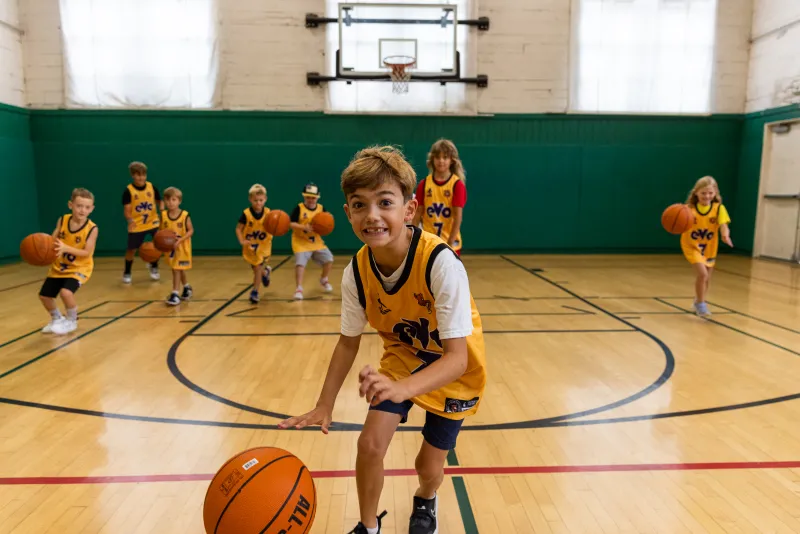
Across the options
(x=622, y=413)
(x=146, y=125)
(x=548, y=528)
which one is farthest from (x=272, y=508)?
(x=146, y=125)

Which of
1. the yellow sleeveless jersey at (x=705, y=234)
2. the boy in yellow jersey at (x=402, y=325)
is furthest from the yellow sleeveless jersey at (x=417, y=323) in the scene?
the yellow sleeveless jersey at (x=705, y=234)

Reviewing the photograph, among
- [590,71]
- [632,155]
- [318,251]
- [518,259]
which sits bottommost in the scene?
[518,259]

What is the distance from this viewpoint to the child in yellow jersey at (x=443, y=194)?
5.31 meters

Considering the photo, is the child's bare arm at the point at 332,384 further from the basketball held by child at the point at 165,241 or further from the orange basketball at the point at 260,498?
the basketball held by child at the point at 165,241

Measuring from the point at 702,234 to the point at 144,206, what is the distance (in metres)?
7.26

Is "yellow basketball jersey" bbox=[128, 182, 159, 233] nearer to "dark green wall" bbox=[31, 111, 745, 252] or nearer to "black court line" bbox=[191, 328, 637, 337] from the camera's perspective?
"dark green wall" bbox=[31, 111, 745, 252]

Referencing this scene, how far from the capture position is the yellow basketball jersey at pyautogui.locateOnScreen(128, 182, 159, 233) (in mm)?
8297

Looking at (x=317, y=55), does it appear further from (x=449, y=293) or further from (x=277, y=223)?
(x=449, y=293)

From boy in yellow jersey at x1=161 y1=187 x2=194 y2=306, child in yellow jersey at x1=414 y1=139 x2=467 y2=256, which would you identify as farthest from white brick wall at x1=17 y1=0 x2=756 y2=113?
child in yellow jersey at x1=414 y1=139 x2=467 y2=256

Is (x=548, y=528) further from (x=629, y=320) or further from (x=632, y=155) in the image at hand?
(x=632, y=155)

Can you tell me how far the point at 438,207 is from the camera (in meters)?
5.73

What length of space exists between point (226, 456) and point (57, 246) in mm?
2992

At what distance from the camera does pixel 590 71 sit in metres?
11.0

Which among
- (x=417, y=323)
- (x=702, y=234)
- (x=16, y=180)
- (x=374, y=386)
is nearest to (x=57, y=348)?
(x=417, y=323)
